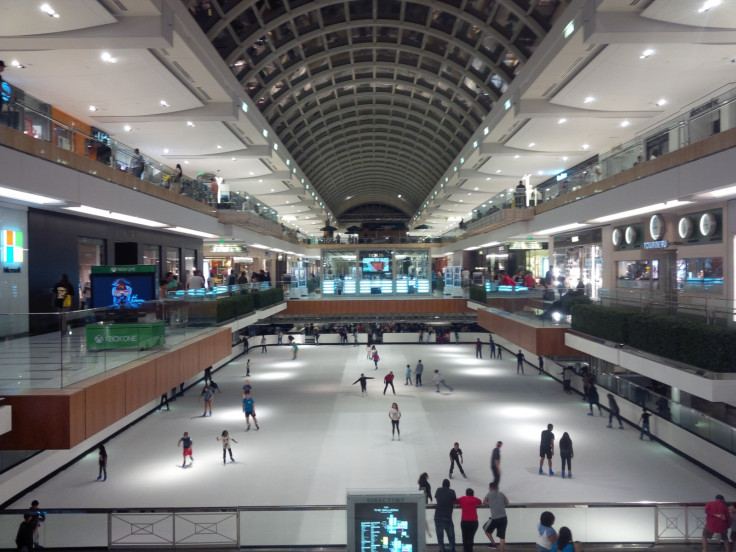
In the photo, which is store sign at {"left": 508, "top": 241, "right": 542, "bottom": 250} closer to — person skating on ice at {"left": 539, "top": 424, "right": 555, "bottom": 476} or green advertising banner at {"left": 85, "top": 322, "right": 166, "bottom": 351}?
person skating on ice at {"left": 539, "top": 424, "right": 555, "bottom": 476}

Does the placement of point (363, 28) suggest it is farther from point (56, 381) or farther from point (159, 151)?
point (56, 381)

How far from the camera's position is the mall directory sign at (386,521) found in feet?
23.2

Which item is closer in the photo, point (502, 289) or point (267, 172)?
point (502, 289)

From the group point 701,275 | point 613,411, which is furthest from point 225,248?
point 701,275

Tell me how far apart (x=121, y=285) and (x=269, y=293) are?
777 inches

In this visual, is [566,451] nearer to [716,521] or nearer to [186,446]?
[716,521]

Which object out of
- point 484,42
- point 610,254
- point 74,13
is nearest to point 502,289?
point 610,254

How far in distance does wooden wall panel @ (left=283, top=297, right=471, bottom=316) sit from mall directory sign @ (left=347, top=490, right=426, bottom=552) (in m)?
32.7

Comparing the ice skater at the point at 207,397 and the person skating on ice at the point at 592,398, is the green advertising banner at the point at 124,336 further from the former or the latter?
the person skating on ice at the point at 592,398

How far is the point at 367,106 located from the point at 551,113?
81.7ft

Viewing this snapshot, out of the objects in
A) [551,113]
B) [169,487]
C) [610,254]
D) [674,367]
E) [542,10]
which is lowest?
[169,487]

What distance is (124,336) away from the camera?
35.7 feet

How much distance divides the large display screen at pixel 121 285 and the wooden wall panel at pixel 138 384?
2.03 m

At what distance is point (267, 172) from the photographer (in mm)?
35406
